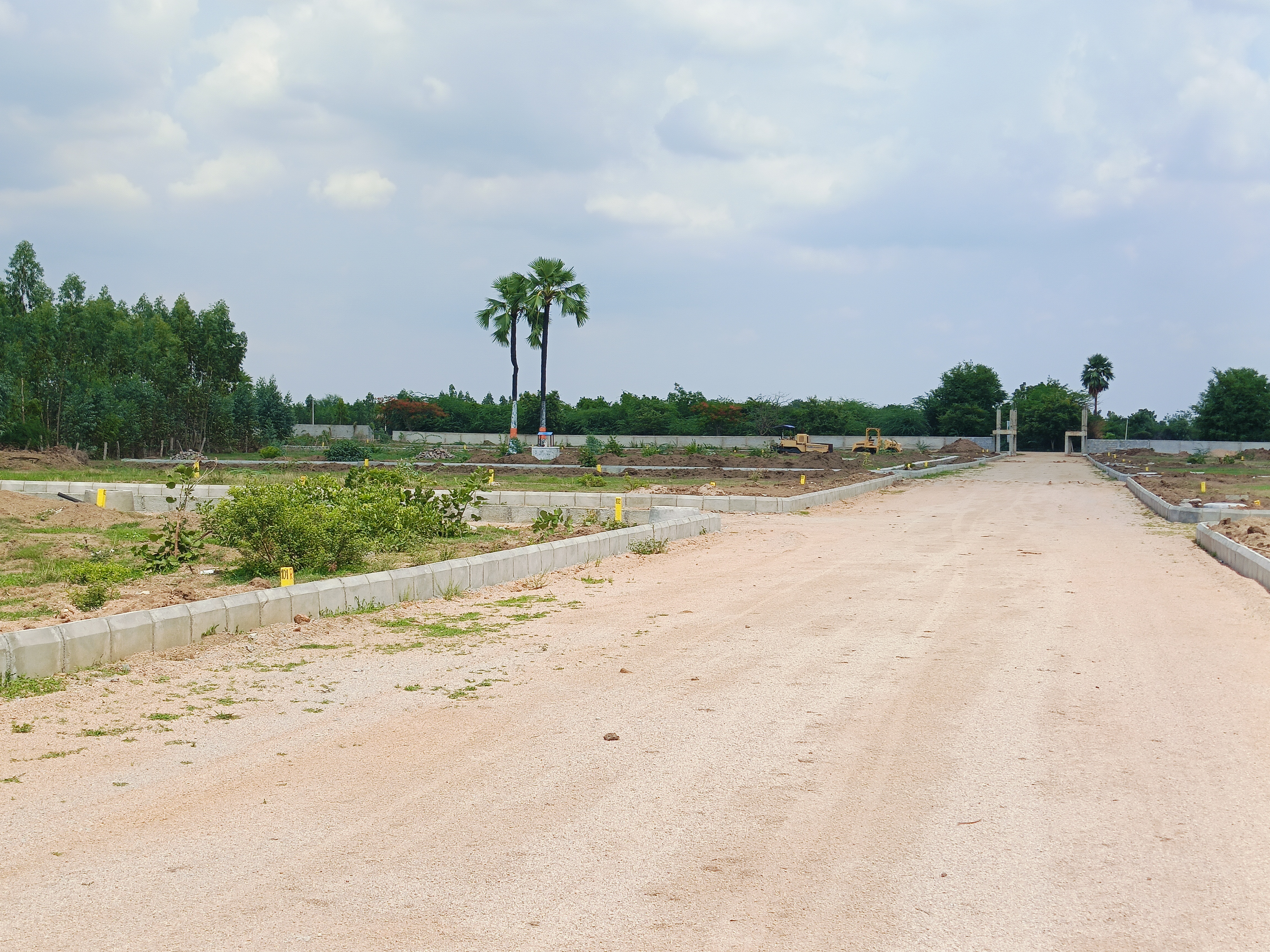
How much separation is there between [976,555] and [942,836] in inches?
452

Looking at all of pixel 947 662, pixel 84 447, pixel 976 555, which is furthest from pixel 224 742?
pixel 84 447

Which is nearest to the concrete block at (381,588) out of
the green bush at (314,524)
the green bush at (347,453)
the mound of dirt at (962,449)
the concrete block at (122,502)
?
the green bush at (314,524)

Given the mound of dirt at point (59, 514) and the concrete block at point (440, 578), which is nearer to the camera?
the concrete block at point (440, 578)

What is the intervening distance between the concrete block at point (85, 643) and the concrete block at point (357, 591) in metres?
2.53

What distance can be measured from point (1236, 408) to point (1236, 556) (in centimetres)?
7766

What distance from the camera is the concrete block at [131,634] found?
23.6 ft

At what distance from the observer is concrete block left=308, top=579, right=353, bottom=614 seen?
9203 millimetres

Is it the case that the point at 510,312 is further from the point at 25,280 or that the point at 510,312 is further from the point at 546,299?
the point at 25,280

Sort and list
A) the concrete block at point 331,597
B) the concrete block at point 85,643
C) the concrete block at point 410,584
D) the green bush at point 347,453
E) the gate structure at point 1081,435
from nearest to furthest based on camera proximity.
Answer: the concrete block at point 85,643
the concrete block at point 331,597
the concrete block at point 410,584
the green bush at point 347,453
the gate structure at point 1081,435

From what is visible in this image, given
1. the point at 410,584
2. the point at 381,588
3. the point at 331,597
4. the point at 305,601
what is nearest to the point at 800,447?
the point at 410,584

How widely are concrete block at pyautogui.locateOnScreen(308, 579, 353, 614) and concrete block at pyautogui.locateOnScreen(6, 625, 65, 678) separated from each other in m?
2.41

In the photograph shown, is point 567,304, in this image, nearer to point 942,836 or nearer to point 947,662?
point 947,662

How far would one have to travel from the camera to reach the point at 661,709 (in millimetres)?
6539

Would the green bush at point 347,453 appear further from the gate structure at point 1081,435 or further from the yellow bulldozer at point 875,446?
the gate structure at point 1081,435
